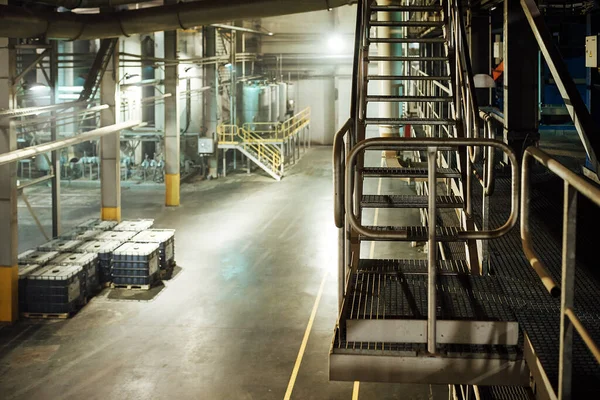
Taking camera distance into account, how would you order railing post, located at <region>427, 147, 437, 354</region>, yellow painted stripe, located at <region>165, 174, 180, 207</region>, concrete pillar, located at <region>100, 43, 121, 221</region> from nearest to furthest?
railing post, located at <region>427, 147, 437, 354</region> < concrete pillar, located at <region>100, 43, 121, 221</region> < yellow painted stripe, located at <region>165, 174, 180, 207</region>

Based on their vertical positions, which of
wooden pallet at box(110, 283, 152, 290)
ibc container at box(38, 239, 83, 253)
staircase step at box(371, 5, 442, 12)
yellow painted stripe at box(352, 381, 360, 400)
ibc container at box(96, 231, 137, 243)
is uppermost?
staircase step at box(371, 5, 442, 12)

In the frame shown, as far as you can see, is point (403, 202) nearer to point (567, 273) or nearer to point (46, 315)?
point (567, 273)

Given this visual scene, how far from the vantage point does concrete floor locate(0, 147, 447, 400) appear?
1212cm

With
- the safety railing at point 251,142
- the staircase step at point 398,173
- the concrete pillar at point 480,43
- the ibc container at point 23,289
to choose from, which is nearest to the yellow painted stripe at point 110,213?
the ibc container at point 23,289

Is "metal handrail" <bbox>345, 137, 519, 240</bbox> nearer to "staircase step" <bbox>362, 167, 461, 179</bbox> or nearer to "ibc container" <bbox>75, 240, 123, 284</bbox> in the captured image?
"staircase step" <bbox>362, 167, 461, 179</bbox>

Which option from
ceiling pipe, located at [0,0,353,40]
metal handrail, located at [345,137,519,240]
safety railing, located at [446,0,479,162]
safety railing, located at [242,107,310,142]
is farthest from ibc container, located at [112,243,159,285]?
safety railing, located at [242,107,310,142]

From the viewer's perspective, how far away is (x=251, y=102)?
36.5 m

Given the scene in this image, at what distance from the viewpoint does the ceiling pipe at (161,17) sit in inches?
627

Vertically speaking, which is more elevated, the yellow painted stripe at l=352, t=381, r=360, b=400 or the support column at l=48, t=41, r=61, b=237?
the support column at l=48, t=41, r=61, b=237

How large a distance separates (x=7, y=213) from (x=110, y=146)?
619 cm

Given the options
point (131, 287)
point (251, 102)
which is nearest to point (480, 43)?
point (131, 287)

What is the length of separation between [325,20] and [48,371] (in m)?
34.1

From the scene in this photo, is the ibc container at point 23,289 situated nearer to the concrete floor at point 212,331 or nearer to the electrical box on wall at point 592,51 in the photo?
the concrete floor at point 212,331

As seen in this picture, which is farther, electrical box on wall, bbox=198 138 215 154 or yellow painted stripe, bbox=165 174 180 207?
electrical box on wall, bbox=198 138 215 154
